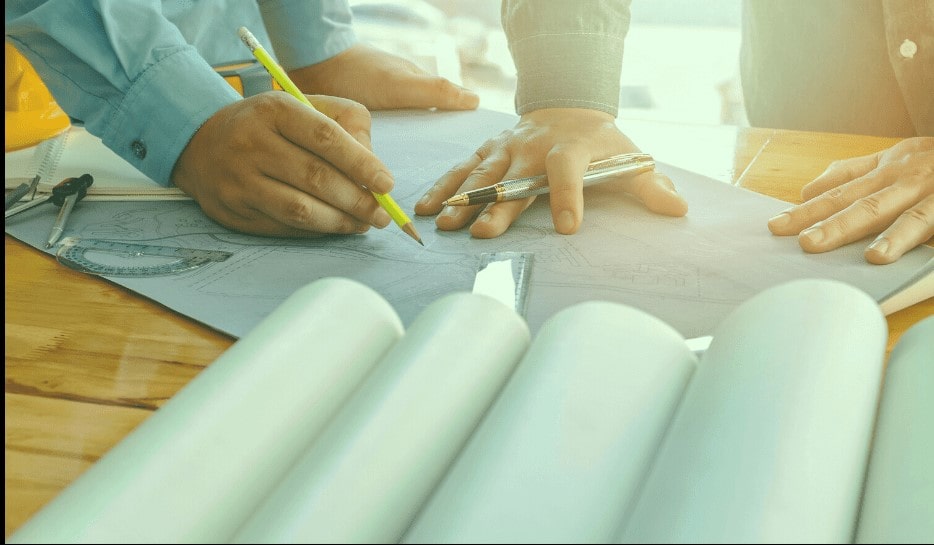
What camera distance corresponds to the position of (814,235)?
0.70 m

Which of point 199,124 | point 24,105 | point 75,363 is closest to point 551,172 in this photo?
point 199,124

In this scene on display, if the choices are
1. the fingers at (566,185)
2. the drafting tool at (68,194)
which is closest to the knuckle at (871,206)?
the fingers at (566,185)

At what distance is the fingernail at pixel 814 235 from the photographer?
2.29ft

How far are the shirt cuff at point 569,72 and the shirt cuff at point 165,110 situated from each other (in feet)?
1.28

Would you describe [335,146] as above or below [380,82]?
above

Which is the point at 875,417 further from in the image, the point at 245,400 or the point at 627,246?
the point at 627,246

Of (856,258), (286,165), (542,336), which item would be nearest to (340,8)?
(286,165)

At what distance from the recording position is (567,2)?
105 cm

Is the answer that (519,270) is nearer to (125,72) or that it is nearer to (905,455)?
(905,455)

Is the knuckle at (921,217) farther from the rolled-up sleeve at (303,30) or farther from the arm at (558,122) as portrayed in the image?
the rolled-up sleeve at (303,30)

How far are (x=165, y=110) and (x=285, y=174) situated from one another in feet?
0.64

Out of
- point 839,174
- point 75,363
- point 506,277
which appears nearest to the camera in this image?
point 75,363

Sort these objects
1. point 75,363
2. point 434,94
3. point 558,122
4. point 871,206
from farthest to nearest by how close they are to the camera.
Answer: point 434,94 → point 558,122 → point 871,206 → point 75,363

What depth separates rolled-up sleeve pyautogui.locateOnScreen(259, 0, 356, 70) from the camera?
1309 mm
